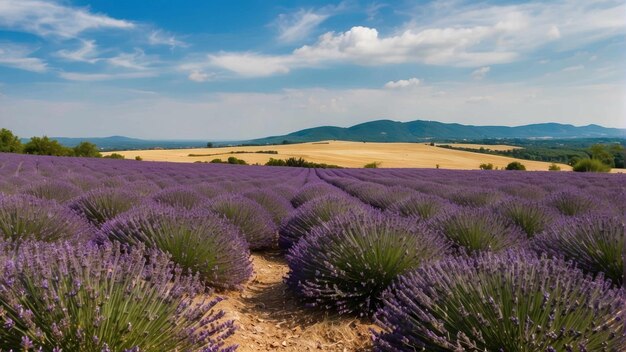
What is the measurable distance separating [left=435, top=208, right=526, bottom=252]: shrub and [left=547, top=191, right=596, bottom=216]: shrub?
105 inches

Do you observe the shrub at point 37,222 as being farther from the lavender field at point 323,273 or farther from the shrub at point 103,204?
the shrub at point 103,204

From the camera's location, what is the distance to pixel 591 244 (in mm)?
3924

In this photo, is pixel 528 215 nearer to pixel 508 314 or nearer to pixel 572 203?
pixel 572 203

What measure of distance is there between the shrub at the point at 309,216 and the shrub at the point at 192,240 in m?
1.65

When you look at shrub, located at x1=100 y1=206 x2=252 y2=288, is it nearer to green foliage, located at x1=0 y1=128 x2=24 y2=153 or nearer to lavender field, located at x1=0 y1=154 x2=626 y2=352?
lavender field, located at x1=0 y1=154 x2=626 y2=352

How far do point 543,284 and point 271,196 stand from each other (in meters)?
6.44

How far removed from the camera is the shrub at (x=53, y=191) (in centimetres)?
748

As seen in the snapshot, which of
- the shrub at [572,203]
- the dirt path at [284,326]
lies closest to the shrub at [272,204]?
the dirt path at [284,326]

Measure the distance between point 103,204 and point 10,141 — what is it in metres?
52.3

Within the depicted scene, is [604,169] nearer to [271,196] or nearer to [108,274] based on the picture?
[271,196]

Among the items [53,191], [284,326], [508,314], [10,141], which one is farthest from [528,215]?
[10,141]

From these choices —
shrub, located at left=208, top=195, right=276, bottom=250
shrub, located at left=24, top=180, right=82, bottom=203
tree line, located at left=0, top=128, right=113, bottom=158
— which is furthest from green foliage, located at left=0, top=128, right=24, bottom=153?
shrub, located at left=208, top=195, right=276, bottom=250

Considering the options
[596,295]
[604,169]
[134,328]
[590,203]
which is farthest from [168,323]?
[604,169]

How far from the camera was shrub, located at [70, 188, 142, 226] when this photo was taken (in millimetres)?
6262
